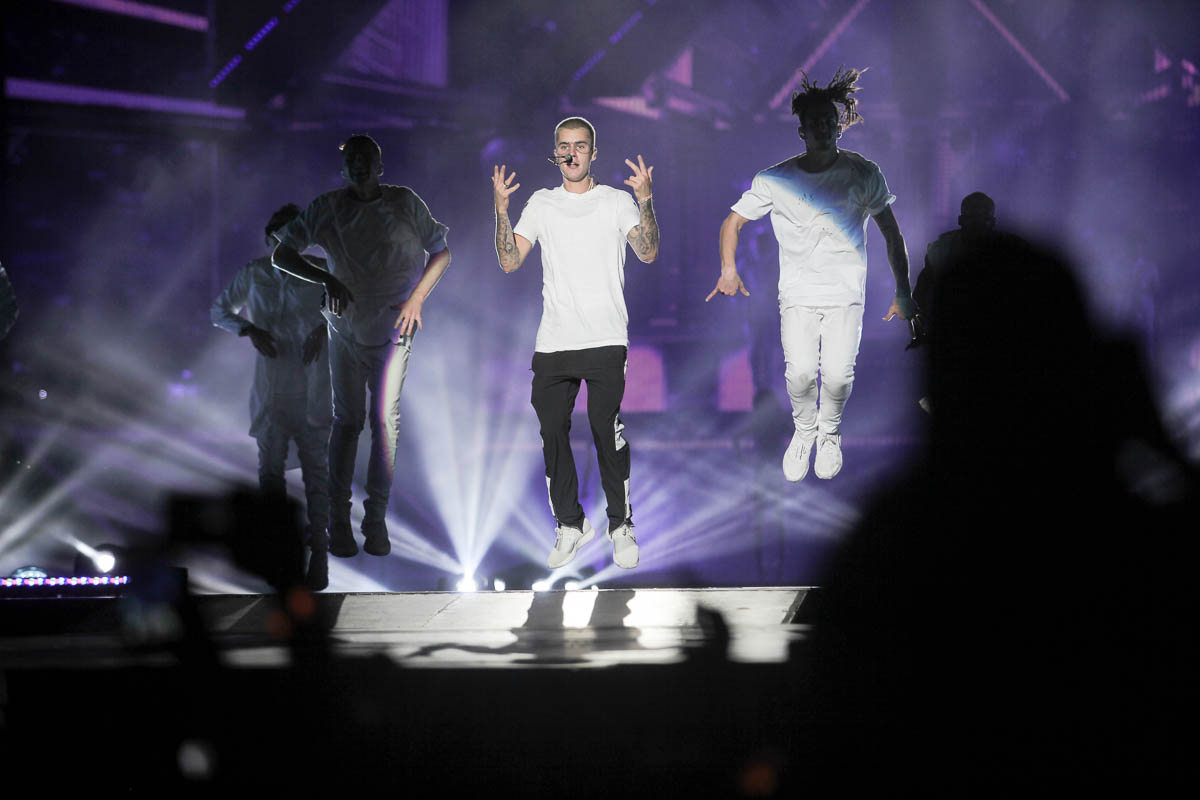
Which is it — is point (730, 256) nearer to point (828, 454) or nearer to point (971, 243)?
point (828, 454)

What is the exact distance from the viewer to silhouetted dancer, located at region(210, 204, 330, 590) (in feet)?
15.7

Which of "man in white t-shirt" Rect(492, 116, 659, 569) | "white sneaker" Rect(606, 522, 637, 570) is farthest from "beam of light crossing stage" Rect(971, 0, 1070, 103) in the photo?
"white sneaker" Rect(606, 522, 637, 570)

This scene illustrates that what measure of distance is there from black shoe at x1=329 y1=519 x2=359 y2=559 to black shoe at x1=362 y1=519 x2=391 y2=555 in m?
0.06

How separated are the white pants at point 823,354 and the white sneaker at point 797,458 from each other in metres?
0.12

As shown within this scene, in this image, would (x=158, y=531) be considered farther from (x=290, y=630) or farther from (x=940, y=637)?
(x=940, y=637)

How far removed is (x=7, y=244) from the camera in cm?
496

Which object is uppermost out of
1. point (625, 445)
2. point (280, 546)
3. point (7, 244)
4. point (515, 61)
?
point (515, 61)

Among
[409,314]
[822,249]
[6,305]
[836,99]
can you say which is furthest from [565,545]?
[6,305]

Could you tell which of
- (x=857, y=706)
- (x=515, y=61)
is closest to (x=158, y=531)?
(x=515, y=61)

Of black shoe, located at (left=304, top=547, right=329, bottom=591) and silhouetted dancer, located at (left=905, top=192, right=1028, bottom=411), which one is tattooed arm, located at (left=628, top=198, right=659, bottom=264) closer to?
silhouetted dancer, located at (left=905, top=192, right=1028, bottom=411)

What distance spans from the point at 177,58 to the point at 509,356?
2.32m

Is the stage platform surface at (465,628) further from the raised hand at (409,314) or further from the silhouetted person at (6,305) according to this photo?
the silhouetted person at (6,305)

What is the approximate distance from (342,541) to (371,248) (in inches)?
56.4

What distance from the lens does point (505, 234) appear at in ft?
13.9
